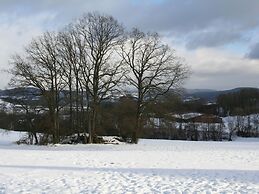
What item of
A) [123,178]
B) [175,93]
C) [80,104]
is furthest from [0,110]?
[123,178]

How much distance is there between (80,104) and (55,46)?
6.53m

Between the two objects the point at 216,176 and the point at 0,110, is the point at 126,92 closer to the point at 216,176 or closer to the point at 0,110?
the point at 0,110

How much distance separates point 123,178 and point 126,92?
92.6 feet

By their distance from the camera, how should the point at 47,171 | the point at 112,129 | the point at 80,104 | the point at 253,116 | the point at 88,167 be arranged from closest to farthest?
the point at 47,171 < the point at 88,167 < the point at 80,104 < the point at 112,129 < the point at 253,116

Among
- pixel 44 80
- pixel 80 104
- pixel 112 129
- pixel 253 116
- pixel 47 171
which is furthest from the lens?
pixel 253 116

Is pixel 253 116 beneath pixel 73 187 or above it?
above

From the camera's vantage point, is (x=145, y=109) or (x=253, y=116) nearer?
(x=145, y=109)

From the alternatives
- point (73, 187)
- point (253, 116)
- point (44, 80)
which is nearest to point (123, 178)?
point (73, 187)

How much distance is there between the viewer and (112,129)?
159 ft

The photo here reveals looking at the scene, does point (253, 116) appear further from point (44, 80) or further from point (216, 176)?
point (216, 176)

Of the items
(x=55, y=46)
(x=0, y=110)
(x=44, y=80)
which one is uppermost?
(x=55, y=46)

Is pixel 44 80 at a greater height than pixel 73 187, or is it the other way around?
pixel 44 80

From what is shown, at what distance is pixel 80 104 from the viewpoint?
1706 inches

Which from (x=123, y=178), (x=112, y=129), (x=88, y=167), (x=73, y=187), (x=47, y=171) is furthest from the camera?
(x=112, y=129)
